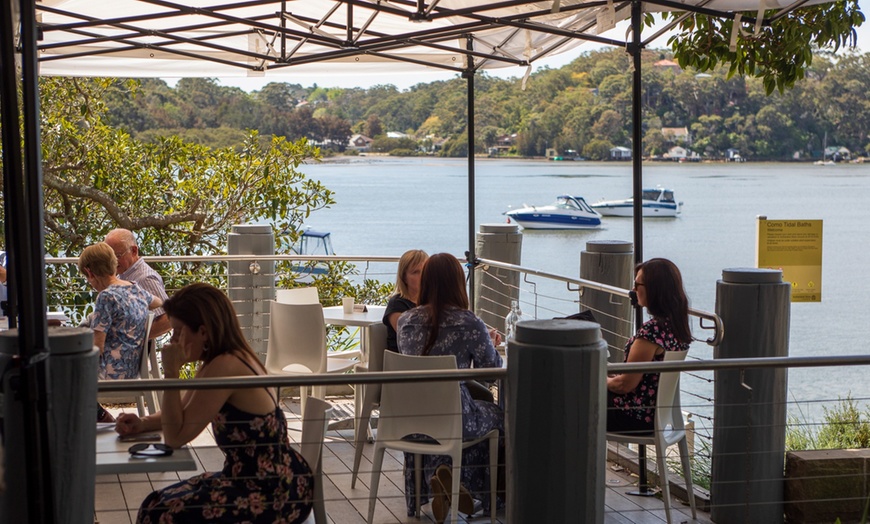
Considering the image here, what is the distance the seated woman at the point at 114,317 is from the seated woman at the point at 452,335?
4.63 feet

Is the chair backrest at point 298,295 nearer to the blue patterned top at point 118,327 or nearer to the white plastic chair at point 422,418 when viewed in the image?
the blue patterned top at point 118,327

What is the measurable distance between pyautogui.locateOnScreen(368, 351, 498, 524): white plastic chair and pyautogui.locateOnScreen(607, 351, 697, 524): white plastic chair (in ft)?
2.08

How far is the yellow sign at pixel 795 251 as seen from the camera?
5098 mm

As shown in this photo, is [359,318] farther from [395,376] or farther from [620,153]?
[620,153]

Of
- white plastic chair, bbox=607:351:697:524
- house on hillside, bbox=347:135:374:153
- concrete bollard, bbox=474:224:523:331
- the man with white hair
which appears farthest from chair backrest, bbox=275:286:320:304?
house on hillside, bbox=347:135:374:153

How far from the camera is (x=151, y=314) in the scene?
5148mm

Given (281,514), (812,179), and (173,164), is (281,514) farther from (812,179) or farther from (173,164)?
(812,179)

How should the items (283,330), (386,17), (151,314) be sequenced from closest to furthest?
(151,314)
(283,330)
(386,17)

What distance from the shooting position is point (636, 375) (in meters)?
4.24

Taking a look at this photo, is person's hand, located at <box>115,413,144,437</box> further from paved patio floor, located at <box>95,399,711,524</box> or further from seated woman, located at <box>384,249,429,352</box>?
seated woman, located at <box>384,249,429,352</box>

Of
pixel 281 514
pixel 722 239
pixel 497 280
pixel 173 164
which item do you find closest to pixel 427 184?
pixel 722 239

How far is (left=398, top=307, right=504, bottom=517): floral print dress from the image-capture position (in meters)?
4.29

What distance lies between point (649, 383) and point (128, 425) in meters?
2.18

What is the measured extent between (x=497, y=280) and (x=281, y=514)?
4346 millimetres
